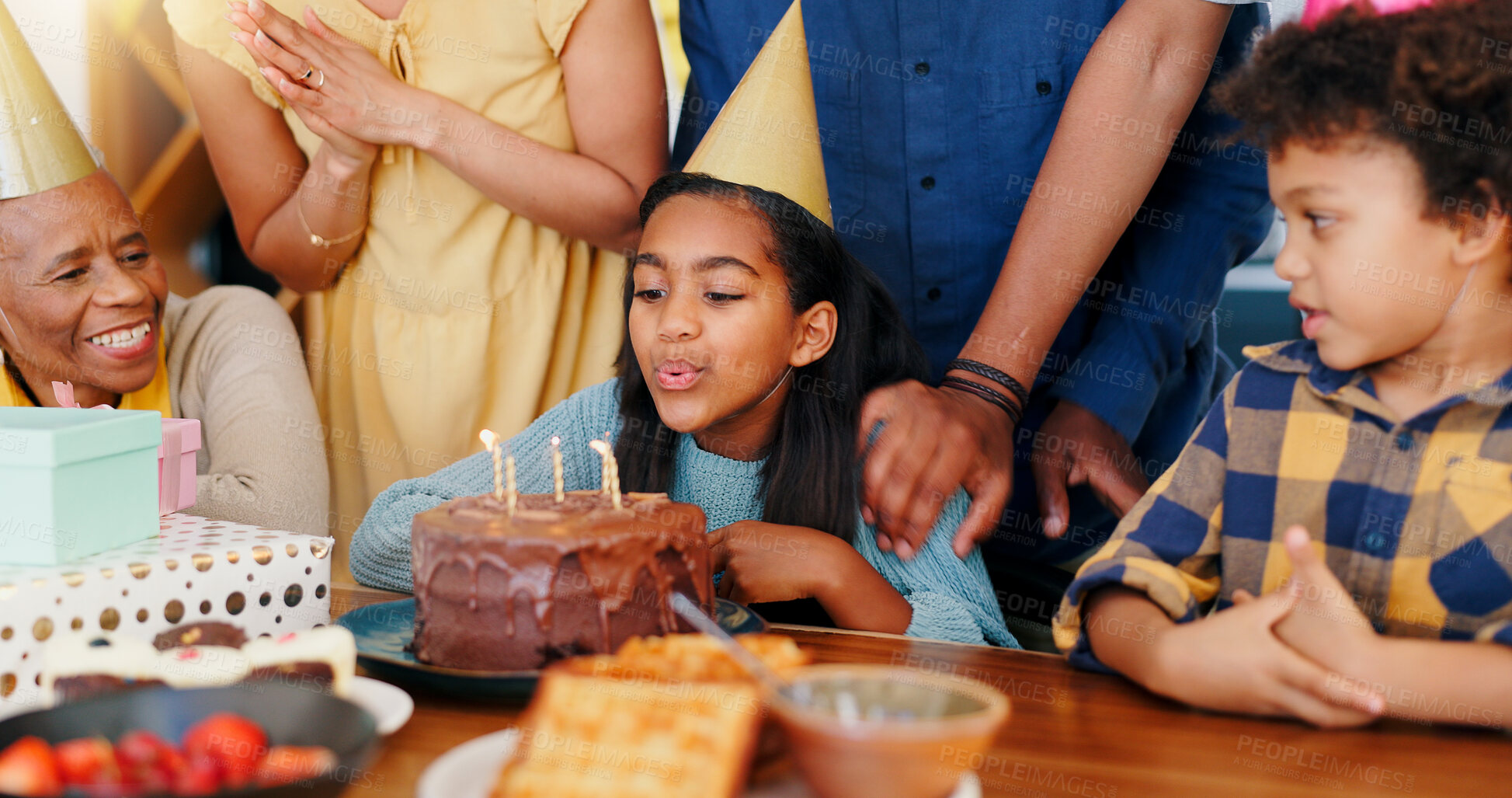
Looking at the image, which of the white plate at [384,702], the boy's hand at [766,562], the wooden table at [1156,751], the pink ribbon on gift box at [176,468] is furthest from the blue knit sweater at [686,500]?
the white plate at [384,702]

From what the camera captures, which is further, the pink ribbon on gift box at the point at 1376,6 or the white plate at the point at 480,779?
the pink ribbon on gift box at the point at 1376,6

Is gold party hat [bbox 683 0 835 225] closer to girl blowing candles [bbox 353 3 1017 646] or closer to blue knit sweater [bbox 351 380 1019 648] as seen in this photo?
girl blowing candles [bbox 353 3 1017 646]

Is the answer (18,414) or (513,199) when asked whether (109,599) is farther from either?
(513,199)

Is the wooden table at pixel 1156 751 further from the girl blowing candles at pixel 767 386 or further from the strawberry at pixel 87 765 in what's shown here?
the girl blowing candles at pixel 767 386

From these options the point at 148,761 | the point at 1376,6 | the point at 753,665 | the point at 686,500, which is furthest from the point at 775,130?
the point at 148,761

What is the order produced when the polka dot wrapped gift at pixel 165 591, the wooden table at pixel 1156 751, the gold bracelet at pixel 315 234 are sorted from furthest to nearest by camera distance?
the gold bracelet at pixel 315 234 < the polka dot wrapped gift at pixel 165 591 < the wooden table at pixel 1156 751

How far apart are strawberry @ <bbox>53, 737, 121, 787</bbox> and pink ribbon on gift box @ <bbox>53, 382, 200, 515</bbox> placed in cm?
54

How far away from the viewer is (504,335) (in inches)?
64.1

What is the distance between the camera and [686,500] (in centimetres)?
147

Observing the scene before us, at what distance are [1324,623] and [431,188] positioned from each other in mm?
1256

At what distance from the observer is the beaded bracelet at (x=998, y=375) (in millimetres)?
1327

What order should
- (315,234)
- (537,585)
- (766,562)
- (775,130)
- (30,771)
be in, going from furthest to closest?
(315,234) < (775,130) < (766,562) < (537,585) < (30,771)

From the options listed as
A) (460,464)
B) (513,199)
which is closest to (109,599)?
(460,464)

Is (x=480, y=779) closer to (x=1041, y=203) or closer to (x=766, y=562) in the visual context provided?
(x=766, y=562)
